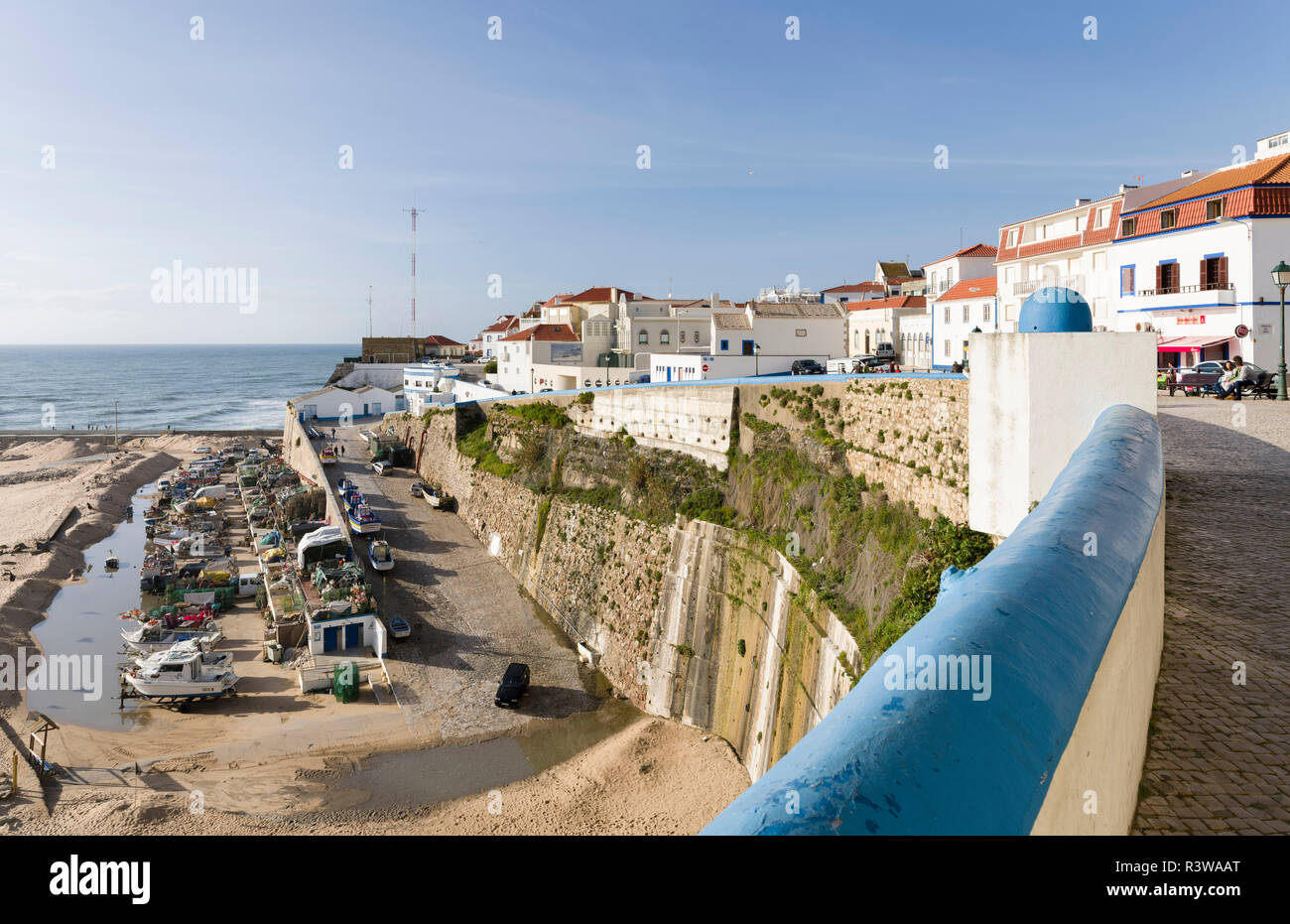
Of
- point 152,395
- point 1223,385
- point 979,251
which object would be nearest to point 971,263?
point 979,251

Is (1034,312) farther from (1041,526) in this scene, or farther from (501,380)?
(501,380)

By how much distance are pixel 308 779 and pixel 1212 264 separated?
28.1m

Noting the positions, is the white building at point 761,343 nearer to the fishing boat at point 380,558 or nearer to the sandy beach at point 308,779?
the fishing boat at point 380,558

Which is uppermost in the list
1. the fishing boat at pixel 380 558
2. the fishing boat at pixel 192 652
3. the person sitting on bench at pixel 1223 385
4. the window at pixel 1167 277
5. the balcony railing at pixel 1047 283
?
the balcony railing at pixel 1047 283

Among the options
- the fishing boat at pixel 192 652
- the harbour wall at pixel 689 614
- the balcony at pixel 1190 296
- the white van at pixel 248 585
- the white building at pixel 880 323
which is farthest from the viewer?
the white building at pixel 880 323

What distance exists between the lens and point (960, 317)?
37.4 metres

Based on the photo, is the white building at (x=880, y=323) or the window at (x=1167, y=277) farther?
the white building at (x=880, y=323)

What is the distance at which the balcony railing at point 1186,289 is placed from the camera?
24391 millimetres

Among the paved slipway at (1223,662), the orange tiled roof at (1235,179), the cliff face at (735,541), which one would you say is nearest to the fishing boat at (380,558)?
the cliff face at (735,541)

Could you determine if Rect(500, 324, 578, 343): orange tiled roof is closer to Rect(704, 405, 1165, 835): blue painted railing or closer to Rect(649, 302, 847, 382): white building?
Rect(649, 302, 847, 382): white building

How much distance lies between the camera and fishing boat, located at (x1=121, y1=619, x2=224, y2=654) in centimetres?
2509

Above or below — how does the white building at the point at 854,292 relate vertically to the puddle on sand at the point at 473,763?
above

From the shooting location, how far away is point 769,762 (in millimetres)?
17016

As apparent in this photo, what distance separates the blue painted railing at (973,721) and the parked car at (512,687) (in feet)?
65.2
